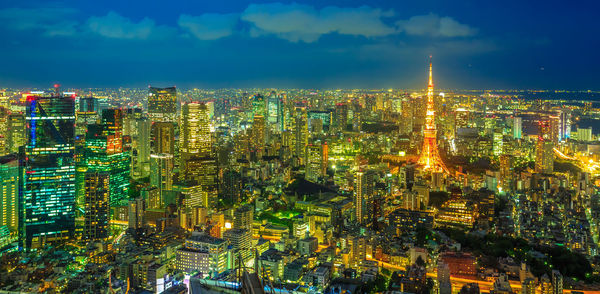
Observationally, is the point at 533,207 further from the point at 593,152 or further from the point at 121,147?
the point at 121,147

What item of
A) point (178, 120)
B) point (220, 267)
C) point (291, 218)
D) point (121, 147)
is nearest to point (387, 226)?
point (291, 218)

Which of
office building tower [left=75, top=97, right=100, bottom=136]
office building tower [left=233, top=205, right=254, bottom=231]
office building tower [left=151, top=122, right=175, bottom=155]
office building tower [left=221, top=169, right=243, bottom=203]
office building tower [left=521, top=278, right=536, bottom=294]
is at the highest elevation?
office building tower [left=75, top=97, right=100, bottom=136]

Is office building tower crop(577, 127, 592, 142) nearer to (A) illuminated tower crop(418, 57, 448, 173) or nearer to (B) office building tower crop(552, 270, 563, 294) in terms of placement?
(A) illuminated tower crop(418, 57, 448, 173)

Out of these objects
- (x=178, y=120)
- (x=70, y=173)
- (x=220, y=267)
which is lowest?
(x=220, y=267)

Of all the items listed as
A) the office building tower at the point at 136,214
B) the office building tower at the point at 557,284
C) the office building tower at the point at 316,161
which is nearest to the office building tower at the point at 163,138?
the office building tower at the point at 316,161

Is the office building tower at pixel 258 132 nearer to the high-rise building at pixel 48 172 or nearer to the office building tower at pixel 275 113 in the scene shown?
the office building tower at pixel 275 113

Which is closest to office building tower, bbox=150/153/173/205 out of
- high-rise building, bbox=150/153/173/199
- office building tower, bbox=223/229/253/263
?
high-rise building, bbox=150/153/173/199
